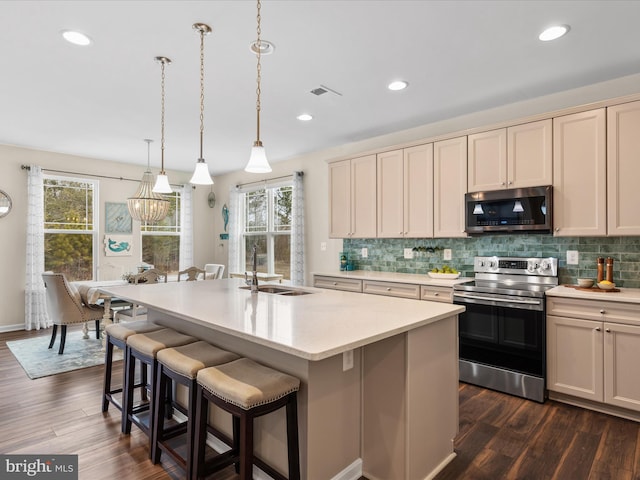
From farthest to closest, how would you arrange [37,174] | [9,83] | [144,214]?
[37,174], [144,214], [9,83]

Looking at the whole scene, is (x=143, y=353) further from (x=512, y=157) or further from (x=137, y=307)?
(x=512, y=157)

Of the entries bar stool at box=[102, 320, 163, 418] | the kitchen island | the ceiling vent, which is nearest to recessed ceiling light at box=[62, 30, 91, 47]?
the ceiling vent

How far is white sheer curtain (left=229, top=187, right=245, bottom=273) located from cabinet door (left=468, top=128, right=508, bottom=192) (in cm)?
435

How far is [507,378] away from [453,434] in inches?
45.8

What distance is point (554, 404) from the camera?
2926 mm

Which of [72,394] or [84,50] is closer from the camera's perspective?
[84,50]

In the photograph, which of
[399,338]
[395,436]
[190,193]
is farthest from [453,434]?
[190,193]

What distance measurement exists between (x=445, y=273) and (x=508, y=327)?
84 centimetres

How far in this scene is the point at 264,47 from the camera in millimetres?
2557

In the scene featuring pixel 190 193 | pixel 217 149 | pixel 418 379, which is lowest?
pixel 418 379

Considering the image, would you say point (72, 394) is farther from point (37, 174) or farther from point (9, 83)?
point (37, 174)

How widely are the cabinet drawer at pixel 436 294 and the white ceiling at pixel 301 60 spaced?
1.80 meters

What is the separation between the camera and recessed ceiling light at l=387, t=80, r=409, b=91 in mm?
3125

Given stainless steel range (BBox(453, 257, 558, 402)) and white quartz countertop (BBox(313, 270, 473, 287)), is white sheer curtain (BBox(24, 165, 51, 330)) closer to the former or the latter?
white quartz countertop (BBox(313, 270, 473, 287))
